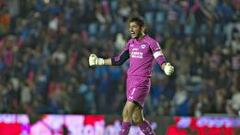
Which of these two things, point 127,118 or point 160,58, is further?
point 127,118

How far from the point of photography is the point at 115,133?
13195 mm

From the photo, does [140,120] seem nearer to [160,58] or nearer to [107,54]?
[160,58]

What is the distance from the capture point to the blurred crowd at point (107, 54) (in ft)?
51.2

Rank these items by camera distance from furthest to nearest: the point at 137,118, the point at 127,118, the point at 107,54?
the point at 107,54 → the point at 137,118 → the point at 127,118

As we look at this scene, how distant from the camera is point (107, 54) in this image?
643 inches

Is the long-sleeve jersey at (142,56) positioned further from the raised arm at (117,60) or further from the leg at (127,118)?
the leg at (127,118)

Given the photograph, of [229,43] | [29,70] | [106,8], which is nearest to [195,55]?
[229,43]

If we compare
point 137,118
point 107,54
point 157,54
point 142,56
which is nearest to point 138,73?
point 142,56

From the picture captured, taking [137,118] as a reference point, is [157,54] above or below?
above

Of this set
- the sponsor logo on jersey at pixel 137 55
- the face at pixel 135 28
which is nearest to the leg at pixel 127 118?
the sponsor logo on jersey at pixel 137 55

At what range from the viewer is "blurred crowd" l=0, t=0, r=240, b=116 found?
51.2ft

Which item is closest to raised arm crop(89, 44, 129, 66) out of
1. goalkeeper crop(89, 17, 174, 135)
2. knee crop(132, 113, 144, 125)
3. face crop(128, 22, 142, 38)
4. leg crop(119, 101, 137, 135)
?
goalkeeper crop(89, 17, 174, 135)

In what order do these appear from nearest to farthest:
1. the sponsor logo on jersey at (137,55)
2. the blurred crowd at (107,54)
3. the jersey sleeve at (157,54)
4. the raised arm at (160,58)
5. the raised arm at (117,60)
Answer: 1. the raised arm at (160,58)
2. the jersey sleeve at (157,54)
3. the sponsor logo on jersey at (137,55)
4. the raised arm at (117,60)
5. the blurred crowd at (107,54)

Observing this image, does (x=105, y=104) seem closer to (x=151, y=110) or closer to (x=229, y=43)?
(x=151, y=110)
